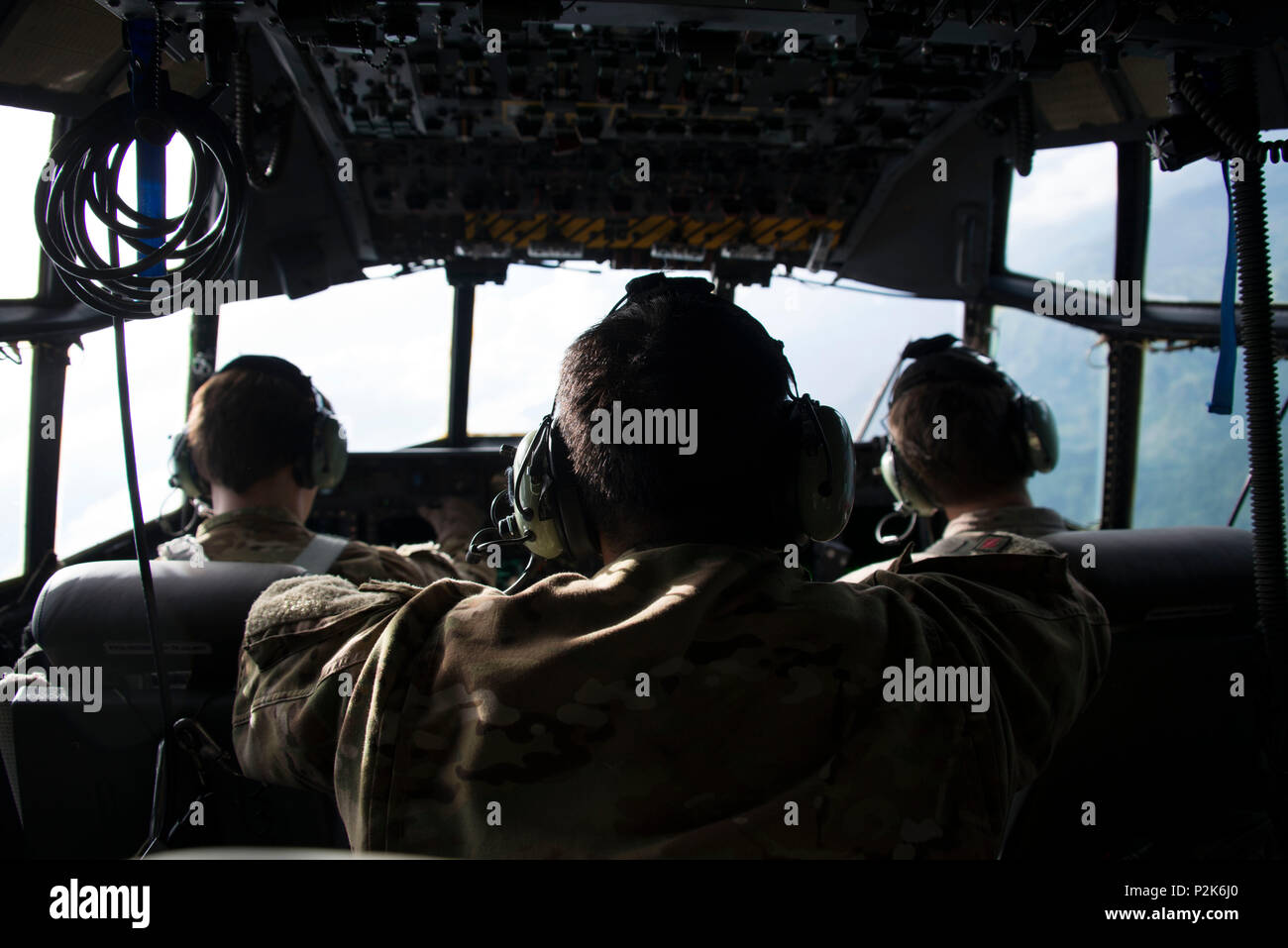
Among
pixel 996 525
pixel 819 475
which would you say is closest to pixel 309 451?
pixel 819 475

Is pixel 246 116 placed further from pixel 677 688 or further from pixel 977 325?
pixel 977 325

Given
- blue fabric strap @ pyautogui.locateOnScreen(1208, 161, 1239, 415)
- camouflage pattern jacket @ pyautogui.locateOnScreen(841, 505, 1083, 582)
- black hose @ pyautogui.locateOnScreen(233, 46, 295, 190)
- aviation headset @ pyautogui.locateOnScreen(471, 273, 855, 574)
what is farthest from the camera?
black hose @ pyautogui.locateOnScreen(233, 46, 295, 190)

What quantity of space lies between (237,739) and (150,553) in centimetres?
280

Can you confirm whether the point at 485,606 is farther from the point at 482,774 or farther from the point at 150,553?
the point at 150,553

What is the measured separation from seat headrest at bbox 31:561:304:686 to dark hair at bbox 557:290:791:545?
2.32 ft

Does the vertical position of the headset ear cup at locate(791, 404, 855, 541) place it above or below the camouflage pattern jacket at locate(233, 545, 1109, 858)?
above

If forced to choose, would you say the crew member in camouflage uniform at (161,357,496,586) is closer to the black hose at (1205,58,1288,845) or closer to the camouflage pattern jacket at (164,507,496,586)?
the camouflage pattern jacket at (164,507,496,586)

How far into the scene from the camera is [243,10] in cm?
154

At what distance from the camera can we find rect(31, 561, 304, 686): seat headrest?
4.52ft

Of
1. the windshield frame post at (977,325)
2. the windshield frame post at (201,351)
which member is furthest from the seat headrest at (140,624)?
the windshield frame post at (977,325)

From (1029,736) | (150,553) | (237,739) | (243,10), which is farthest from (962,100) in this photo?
(150,553)

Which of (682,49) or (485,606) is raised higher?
(682,49)

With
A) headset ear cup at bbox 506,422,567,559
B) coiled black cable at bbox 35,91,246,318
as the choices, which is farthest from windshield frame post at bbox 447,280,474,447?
headset ear cup at bbox 506,422,567,559

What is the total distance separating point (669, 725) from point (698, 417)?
0.36 metres
